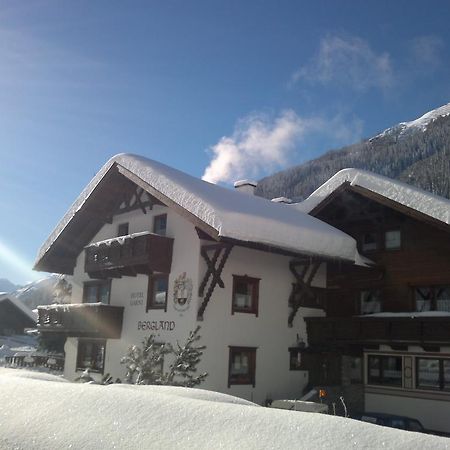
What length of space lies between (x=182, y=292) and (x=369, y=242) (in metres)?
7.71

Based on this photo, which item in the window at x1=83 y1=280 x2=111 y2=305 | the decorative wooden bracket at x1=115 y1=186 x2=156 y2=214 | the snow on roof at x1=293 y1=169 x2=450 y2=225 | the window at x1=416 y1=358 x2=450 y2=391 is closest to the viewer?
the snow on roof at x1=293 y1=169 x2=450 y2=225

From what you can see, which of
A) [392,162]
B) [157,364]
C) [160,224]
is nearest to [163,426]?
[157,364]

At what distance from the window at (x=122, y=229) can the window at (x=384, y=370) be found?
35.3 feet

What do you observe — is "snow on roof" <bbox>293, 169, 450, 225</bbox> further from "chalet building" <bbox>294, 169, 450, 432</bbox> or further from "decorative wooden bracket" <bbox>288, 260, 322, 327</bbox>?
"decorative wooden bracket" <bbox>288, 260, 322, 327</bbox>

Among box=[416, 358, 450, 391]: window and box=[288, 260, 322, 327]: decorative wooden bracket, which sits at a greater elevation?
box=[288, 260, 322, 327]: decorative wooden bracket

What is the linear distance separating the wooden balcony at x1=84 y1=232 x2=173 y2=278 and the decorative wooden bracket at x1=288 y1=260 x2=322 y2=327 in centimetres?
496

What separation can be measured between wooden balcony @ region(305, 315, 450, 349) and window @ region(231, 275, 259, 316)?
273 centimetres

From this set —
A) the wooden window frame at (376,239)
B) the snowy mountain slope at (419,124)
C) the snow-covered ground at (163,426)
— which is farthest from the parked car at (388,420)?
the snowy mountain slope at (419,124)

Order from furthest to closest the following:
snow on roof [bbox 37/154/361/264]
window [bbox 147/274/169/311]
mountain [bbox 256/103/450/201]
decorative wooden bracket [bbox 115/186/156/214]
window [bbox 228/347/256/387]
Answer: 1. mountain [bbox 256/103/450/201]
2. decorative wooden bracket [bbox 115/186/156/214]
3. window [bbox 147/274/169/311]
4. window [bbox 228/347/256/387]
5. snow on roof [bbox 37/154/361/264]

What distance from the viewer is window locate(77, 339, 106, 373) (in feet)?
75.5

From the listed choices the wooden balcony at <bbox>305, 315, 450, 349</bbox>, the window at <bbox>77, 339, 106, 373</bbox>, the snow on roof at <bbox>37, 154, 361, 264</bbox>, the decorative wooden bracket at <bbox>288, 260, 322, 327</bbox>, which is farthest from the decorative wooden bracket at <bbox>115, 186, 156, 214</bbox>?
the wooden balcony at <bbox>305, 315, 450, 349</bbox>

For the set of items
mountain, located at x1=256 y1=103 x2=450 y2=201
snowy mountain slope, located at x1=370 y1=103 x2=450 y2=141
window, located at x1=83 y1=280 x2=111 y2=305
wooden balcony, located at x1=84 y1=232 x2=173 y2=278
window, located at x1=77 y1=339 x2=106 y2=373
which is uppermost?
snowy mountain slope, located at x1=370 y1=103 x2=450 y2=141

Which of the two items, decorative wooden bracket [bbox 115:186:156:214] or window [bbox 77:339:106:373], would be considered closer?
decorative wooden bracket [bbox 115:186:156:214]

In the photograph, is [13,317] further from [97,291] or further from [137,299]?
[137,299]
